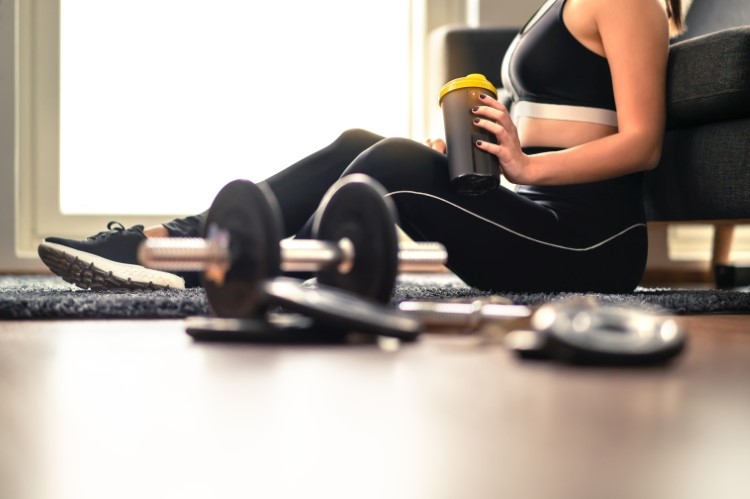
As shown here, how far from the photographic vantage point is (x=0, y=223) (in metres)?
2.76

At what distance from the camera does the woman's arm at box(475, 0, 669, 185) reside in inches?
51.0

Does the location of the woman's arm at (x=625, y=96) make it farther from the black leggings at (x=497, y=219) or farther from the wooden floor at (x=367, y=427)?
the wooden floor at (x=367, y=427)

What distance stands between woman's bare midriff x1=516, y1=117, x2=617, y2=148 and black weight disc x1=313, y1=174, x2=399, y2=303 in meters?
0.71

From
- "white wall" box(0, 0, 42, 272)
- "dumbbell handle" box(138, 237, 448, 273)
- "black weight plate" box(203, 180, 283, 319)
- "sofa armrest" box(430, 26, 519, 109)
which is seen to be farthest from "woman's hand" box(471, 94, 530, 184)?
"white wall" box(0, 0, 42, 272)

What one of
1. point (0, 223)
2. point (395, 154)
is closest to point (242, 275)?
point (395, 154)

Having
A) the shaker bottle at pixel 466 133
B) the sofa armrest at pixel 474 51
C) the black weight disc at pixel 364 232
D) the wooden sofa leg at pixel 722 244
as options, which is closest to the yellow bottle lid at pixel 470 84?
the shaker bottle at pixel 466 133

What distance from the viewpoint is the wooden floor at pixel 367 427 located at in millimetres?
321

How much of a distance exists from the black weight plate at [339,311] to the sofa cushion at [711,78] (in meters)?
0.98

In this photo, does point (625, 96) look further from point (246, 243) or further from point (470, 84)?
point (246, 243)

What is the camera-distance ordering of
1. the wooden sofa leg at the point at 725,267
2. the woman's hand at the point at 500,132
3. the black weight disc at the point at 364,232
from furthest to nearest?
the wooden sofa leg at the point at 725,267 < the woman's hand at the point at 500,132 < the black weight disc at the point at 364,232

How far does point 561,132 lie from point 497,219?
211 mm

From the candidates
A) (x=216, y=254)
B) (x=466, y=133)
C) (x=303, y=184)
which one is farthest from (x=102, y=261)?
(x=216, y=254)

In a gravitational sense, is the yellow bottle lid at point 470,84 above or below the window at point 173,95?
below

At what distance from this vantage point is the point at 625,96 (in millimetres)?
1299
